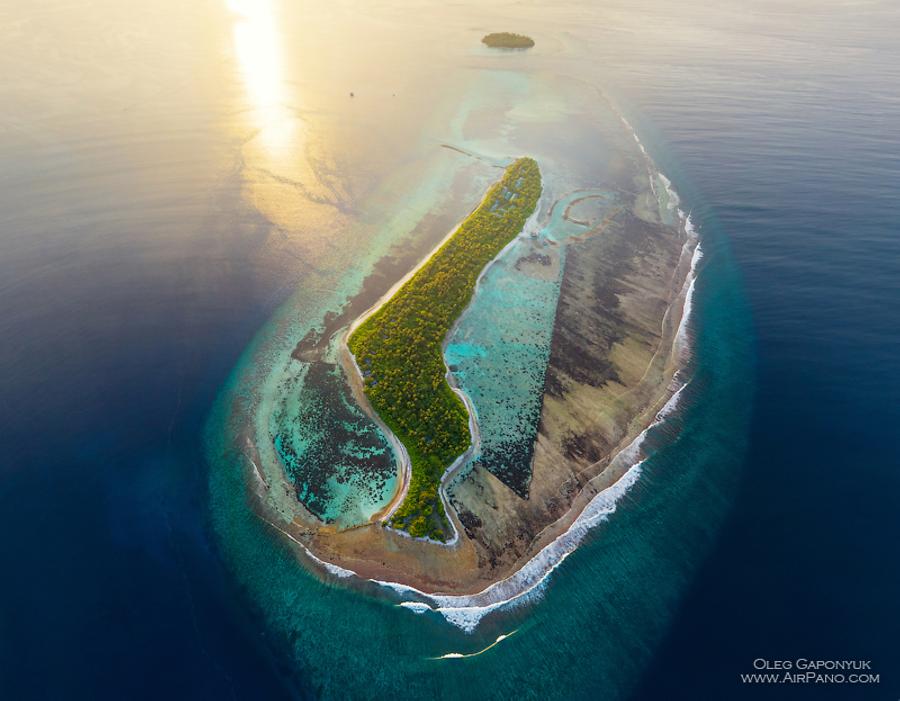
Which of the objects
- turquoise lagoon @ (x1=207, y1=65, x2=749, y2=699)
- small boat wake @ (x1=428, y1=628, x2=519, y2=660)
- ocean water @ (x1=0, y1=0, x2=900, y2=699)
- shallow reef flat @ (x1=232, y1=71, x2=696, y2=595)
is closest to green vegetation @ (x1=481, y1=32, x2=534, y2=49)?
ocean water @ (x1=0, y1=0, x2=900, y2=699)

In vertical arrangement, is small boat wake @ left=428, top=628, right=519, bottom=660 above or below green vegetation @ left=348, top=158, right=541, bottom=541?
below

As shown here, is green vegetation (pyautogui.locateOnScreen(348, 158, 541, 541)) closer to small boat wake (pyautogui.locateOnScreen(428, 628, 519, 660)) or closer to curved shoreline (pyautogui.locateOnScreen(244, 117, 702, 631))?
curved shoreline (pyautogui.locateOnScreen(244, 117, 702, 631))

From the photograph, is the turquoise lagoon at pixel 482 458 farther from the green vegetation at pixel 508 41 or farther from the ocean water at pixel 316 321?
the green vegetation at pixel 508 41

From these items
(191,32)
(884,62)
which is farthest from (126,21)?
(884,62)

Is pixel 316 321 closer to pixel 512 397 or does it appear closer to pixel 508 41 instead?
pixel 512 397

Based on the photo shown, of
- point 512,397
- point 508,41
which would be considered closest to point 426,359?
point 512,397

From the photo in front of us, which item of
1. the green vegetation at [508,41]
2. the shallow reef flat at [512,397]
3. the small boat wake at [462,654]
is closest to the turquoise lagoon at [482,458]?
the small boat wake at [462,654]
